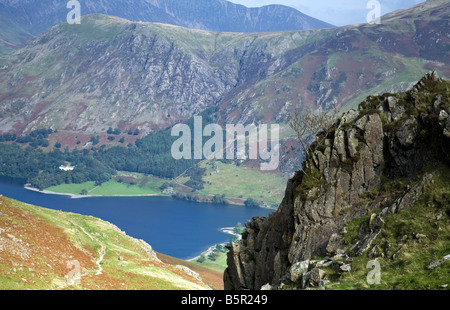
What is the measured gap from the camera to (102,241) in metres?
73.2

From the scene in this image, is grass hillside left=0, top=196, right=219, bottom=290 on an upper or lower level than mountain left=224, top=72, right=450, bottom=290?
lower

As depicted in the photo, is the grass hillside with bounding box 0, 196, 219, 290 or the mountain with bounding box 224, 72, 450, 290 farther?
the grass hillside with bounding box 0, 196, 219, 290

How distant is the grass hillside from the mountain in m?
16.4

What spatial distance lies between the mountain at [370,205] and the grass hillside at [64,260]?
53.7 feet

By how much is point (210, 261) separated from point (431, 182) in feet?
573

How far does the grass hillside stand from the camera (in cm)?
4172

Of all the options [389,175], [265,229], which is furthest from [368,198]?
[265,229]

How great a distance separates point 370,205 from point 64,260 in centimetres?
3726

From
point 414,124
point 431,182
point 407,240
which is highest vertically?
point 414,124

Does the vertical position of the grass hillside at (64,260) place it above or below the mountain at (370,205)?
below

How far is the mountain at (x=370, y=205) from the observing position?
27234 mm

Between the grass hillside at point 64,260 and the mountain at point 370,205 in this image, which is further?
the grass hillside at point 64,260

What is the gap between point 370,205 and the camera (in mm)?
35562
